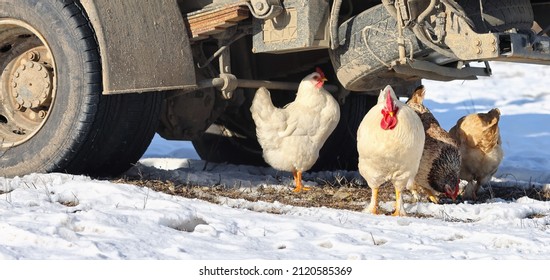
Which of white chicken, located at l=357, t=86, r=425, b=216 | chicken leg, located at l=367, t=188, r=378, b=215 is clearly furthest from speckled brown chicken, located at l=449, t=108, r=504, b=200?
chicken leg, located at l=367, t=188, r=378, b=215

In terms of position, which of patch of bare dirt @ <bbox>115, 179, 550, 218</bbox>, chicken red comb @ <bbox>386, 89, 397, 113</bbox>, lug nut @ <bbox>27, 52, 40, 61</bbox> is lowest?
patch of bare dirt @ <bbox>115, 179, 550, 218</bbox>

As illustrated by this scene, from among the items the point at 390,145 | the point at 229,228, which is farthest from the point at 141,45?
the point at 229,228

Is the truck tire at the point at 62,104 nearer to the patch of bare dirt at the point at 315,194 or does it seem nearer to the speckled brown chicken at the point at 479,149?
the patch of bare dirt at the point at 315,194

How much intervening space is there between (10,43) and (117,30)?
3.60 feet

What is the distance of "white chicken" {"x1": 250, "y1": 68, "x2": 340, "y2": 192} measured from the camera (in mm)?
7289

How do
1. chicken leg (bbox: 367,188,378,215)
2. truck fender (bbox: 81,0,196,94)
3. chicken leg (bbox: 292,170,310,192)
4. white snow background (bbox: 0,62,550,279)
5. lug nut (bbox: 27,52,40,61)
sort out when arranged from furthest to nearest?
chicken leg (bbox: 292,170,310,192)
lug nut (bbox: 27,52,40,61)
truck fender (bbox: 81,0,196,94)
chicken leg (bbox: 367,188,378,215)
white snow background (bbox: 0,62,550,279)

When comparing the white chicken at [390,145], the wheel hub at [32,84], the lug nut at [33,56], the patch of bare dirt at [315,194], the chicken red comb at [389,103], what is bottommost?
the patch of bare dirt at [315,194]

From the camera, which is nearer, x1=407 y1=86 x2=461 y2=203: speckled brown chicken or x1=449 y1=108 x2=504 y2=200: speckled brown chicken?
x1=407 y1=86 x2=461 y2=203: speckled brown chicken

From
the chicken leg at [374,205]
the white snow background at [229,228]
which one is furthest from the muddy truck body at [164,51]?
the chicken leg at [374,205]

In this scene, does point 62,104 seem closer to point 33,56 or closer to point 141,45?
point 33,56

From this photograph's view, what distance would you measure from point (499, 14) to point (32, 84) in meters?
2.84

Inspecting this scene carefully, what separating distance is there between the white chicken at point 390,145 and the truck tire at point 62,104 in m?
1.40

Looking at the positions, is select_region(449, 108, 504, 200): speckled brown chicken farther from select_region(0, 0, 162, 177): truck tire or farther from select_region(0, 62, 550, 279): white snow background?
select_region(0, 0, 162, 177): truck tire

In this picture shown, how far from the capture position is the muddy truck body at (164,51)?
6.12 metres
